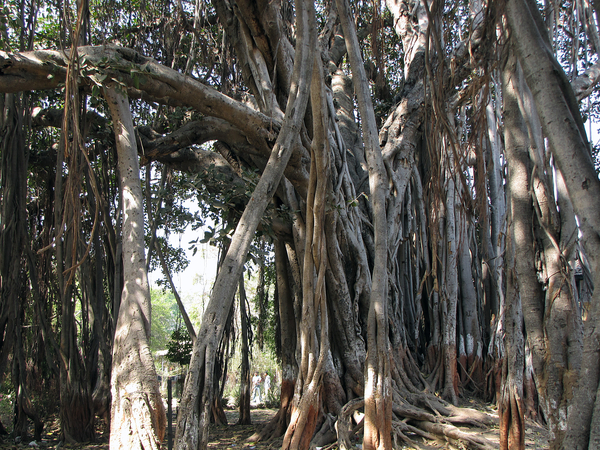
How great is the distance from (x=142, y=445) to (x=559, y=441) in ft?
5.15

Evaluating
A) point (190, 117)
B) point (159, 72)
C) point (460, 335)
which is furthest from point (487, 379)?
point (159, 72)

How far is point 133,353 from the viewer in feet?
6.81

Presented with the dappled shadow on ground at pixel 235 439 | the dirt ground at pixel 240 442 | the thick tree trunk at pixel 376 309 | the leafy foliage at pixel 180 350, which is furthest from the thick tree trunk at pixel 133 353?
the leafy foliage at pixel 180 350

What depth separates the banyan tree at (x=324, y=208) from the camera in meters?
1.79

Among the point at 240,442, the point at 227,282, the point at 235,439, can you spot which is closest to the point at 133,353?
the point at 227,282

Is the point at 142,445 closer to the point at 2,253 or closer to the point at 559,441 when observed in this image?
the point at 559,441

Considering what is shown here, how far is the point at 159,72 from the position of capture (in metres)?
3.04

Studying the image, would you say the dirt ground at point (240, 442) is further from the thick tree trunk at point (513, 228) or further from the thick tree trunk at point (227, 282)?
the thick tree trunk at point (227, 282)

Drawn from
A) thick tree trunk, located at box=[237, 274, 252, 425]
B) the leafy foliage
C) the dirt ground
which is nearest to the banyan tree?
the dirt ground

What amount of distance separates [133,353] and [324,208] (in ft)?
4.77

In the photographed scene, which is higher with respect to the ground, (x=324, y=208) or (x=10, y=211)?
(x=10, y=211)

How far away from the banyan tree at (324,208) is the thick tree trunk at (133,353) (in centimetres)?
1

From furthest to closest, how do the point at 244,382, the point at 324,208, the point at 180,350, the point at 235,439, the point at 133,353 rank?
the point at 180,350, the point at 244,382, the point at 235,439, the point at 324,208, the point at 133,353

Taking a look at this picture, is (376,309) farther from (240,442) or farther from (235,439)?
(235,439)
